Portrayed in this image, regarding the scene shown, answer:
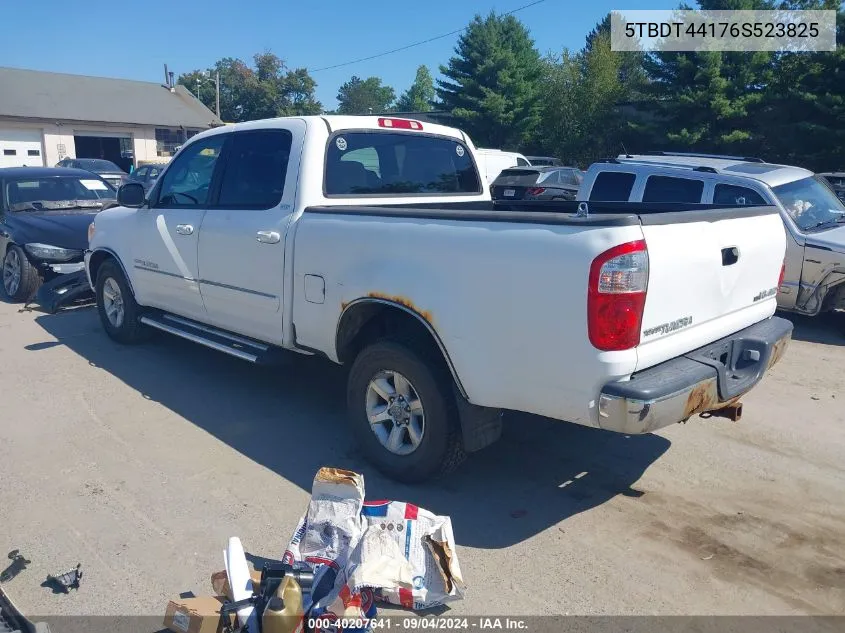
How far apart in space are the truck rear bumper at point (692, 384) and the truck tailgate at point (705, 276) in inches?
2.7

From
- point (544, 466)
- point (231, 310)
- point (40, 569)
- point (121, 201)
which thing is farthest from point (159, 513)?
point (121, 201)

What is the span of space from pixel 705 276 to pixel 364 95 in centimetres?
11869

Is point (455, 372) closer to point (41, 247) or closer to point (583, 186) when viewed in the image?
point (583, 186)

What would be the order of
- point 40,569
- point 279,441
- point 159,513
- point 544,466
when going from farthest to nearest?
point 279,441, point 544,466, point 159,513, point 40,569

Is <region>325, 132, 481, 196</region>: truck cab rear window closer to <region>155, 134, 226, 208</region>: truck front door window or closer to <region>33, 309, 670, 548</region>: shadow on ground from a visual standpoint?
<region>155, 134, 226, 208</region>: truck front door window

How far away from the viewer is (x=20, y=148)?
121ft

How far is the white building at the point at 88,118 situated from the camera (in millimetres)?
37000

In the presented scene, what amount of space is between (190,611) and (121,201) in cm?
433

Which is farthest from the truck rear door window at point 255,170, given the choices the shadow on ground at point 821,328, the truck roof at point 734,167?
the shadow on ground at point 821,328

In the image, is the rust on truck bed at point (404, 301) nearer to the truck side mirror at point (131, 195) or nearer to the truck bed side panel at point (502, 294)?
the truck bed side panel at point (502, 294)

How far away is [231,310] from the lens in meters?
5.32

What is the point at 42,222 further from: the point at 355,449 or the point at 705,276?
the point at 705,276

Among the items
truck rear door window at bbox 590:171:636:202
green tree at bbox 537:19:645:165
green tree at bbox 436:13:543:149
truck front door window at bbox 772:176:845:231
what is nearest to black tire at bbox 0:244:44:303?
truck rear door window at bbox 590:171:636:202

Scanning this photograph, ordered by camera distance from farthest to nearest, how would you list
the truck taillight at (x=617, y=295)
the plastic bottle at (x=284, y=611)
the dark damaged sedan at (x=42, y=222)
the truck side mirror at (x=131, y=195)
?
the dark damaged sedan at (x=42, y=222) < the truck side mirror at (x=131, y=195) < the truck taillight at (x=617, y=295) < the plastic bottle at (x=284, y=611)
